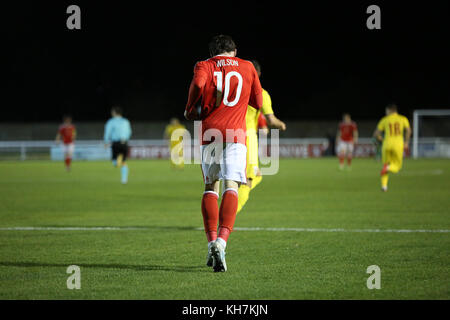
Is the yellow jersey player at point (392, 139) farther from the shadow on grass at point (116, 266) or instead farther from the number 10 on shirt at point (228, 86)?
the shadow on grass at point (116, 266)

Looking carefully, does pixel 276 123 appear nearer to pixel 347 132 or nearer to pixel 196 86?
pixel 196 86

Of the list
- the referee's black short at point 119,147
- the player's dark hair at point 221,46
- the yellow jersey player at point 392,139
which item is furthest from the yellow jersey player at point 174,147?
the player's dark hair at point 221,46

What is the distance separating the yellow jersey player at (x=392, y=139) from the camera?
51.7ft

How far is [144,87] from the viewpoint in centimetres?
5869

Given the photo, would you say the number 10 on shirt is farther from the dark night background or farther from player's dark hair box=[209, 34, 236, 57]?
the dark night background

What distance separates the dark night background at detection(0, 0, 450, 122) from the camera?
5278 centimetres

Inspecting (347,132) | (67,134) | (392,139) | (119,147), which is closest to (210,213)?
(392,139)

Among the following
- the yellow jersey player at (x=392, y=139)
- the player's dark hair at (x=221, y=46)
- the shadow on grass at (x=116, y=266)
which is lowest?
the shadow on grass at (x=116, y=266)

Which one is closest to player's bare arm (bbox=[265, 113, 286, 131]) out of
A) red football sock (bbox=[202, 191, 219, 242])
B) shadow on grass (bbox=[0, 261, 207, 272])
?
red football sock (bbox=[202, 191, 219, 242])

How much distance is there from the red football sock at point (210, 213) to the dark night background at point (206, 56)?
4764cm

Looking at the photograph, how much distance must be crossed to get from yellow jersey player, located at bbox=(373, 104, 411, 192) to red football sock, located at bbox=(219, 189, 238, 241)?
405 inches

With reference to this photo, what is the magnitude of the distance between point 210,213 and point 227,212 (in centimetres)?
17
